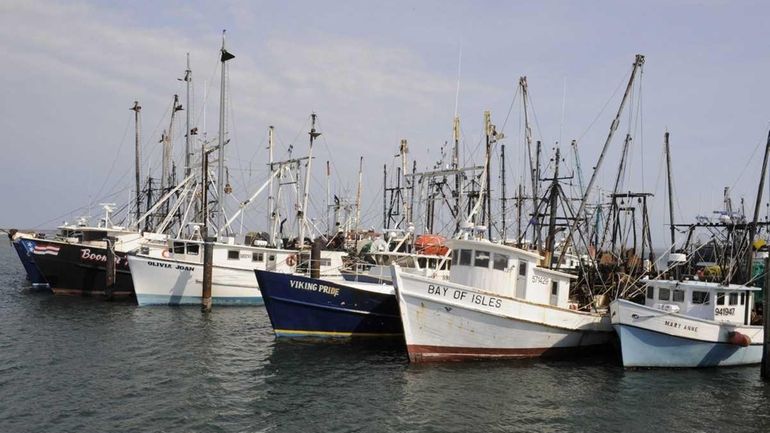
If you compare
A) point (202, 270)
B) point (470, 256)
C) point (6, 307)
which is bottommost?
point (6, 307)

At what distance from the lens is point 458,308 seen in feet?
69.1

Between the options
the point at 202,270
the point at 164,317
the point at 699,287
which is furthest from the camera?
the point at 202,270

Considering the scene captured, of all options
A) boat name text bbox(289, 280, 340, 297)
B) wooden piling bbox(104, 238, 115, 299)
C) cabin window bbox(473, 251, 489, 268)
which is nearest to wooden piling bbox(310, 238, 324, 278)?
boat name text bbox(289, 280, 340, 297)

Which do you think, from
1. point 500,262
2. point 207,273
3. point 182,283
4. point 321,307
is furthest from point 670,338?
point 182,283

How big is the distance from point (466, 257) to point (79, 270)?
2743 cm

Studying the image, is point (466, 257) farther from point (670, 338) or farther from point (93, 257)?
point (93, 257)

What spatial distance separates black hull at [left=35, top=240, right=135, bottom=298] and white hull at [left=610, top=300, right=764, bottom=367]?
1179 inches

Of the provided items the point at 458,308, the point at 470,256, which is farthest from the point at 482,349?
the point at 470,256

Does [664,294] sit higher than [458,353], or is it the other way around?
[664,294]

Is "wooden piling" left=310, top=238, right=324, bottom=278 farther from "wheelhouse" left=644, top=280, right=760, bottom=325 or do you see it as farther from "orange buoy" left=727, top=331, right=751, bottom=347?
"orange buoy" left=727, top=331, right=751, bottom=347

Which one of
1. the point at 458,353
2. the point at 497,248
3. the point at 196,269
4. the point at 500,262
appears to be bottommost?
the point at 458,353

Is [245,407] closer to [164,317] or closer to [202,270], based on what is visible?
[164,317]

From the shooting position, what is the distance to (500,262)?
73.7 feet

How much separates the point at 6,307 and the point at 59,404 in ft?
69.1
